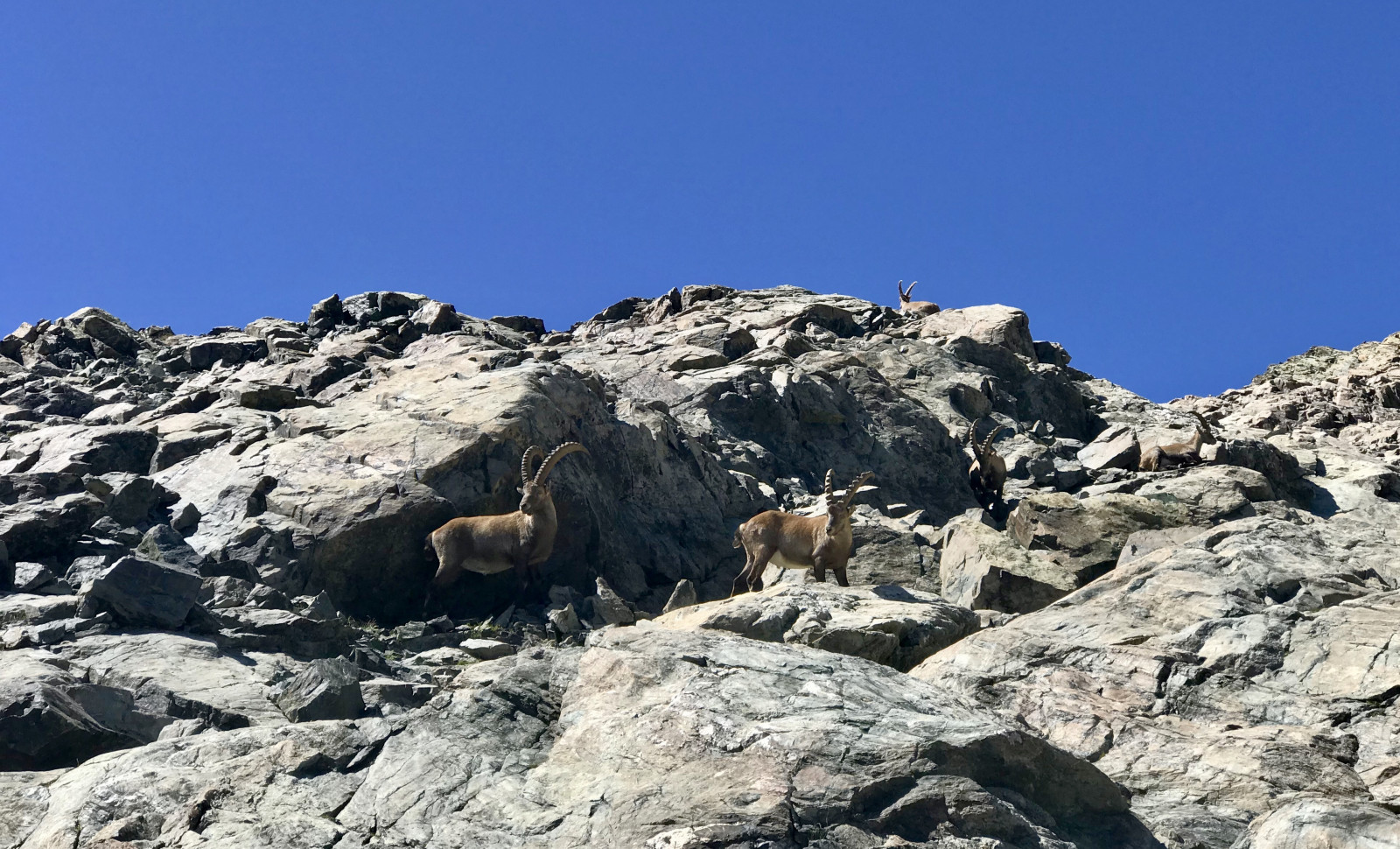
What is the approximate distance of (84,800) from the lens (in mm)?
7578

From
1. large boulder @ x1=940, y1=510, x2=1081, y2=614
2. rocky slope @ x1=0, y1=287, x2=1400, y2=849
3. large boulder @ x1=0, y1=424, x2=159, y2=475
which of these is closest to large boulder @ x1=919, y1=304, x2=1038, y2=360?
rocky slope @ x1=0, y1=287, x2=1400, y2=849

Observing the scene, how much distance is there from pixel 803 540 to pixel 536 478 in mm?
4365

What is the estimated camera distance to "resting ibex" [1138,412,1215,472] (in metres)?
24.5

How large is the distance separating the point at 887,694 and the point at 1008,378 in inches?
1085

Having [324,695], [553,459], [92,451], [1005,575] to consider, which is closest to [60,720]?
[324,695]

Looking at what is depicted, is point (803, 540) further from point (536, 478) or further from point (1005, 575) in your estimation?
point (536, 478)

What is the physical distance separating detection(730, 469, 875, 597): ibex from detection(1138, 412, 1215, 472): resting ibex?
942cm

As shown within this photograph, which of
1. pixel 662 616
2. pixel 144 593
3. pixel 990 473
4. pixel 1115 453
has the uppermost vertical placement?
pixel 1115 453

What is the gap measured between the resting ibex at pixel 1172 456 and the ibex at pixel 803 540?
942 centimetres

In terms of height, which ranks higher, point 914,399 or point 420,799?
point 914,399

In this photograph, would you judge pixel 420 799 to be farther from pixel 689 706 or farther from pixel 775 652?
pixel 775 652

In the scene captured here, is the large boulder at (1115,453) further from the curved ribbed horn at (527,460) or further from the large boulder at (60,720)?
the large boulder at (60,720)

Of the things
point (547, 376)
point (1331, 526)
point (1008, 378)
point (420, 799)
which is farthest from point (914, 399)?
point (420, 799)

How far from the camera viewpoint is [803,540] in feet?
58.9
